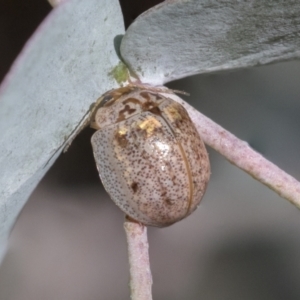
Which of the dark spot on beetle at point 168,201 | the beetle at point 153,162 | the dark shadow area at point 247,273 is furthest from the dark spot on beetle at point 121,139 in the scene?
the dark shadow area at point 247,273

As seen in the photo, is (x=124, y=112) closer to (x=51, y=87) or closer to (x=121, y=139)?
(x=121, y=139)

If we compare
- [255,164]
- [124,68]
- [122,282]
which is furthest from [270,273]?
[124,68]

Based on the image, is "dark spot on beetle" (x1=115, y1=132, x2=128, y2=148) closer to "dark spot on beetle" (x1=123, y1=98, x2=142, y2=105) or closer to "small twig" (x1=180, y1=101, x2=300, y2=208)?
"dark spot on beetle" (x1=123, y1=98, x2=142, y2=105)

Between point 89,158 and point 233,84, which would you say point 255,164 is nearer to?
point 233,84

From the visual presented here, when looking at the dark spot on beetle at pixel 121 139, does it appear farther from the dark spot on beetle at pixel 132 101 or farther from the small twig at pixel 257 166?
the small twig at pixel 257 166

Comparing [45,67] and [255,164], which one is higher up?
[45,67]

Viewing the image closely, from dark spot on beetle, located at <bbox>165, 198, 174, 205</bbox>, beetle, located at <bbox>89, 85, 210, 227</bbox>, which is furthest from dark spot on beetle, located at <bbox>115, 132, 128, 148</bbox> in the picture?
dark spot on beetle, located at <bbox>165, 198, 174, 205</bbox>

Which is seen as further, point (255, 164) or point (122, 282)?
point (122, 282)
